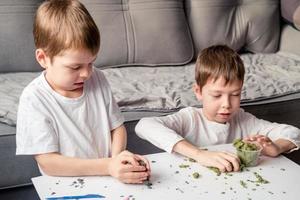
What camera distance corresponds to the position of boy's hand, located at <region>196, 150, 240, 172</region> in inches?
45.6

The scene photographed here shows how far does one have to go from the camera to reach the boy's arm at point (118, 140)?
4.42ft

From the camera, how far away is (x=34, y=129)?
1191mm

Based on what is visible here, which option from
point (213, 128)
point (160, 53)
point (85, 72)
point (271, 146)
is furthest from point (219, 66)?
point (160, 53)

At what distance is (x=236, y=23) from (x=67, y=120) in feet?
5.89

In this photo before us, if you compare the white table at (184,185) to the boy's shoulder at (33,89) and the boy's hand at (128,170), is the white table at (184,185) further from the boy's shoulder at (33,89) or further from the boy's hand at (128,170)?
the boy's shoulder at (33,89)

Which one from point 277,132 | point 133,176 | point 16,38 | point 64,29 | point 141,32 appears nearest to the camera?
point 133,176

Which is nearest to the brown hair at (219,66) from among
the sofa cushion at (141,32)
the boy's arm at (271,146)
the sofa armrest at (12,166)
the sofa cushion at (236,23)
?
the boy's arm at (271,146)

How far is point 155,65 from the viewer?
2520 millimetres

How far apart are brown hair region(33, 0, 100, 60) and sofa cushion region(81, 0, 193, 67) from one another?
121 centimetres

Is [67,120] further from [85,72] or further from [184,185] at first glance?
[184,185]

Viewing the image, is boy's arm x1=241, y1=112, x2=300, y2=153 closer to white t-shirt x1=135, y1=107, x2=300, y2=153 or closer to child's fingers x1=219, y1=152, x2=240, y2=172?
white t-shirt x1=135, y1=107, x2=300, y2=153

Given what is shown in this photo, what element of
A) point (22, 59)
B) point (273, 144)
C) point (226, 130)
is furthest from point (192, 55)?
point (273, 144)

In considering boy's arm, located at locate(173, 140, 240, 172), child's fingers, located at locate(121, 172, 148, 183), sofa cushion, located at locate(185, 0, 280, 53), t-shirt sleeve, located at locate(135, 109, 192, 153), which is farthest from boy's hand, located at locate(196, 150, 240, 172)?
sofa cushion, located at locate(185, 0, 280, 53)

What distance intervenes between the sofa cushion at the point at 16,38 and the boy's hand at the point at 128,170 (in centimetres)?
135
